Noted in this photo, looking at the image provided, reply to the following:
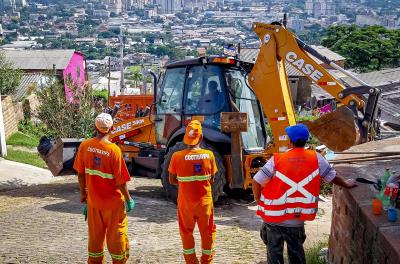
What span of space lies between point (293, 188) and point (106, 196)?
1870mm

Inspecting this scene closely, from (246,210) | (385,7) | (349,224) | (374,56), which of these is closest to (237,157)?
(246,210)

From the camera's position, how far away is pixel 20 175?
12828 mm

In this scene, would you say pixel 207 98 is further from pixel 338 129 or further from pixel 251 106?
pixel 338 129

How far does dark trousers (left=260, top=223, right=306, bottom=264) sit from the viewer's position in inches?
188

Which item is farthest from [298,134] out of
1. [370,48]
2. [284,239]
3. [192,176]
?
[370,48]

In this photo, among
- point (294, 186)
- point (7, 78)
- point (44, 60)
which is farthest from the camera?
point (44, 60)

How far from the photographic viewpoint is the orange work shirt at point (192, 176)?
18.5ft

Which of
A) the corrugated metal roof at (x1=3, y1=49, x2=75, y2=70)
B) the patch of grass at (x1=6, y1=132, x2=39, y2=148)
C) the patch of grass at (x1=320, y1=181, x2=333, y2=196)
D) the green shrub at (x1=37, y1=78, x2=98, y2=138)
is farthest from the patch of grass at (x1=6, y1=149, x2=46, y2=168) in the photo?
the corrugated metal roof at (x1=3, y1=49, x2=75, y2=70)

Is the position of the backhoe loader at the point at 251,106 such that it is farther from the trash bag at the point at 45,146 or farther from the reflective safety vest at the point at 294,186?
the reflective safety vest at the point at 294,186

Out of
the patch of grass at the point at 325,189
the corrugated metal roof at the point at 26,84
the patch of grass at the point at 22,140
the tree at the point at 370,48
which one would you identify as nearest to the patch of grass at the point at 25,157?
the patch of grass at the point at 22,140

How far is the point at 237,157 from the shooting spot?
8.41 m

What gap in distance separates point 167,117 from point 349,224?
4781 mm

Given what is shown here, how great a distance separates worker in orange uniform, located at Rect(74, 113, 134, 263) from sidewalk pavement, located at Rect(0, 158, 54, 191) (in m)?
6.46

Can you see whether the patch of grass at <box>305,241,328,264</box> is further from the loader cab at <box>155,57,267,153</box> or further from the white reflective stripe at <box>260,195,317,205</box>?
the loader cab at <box>155,57,267,153</box>
